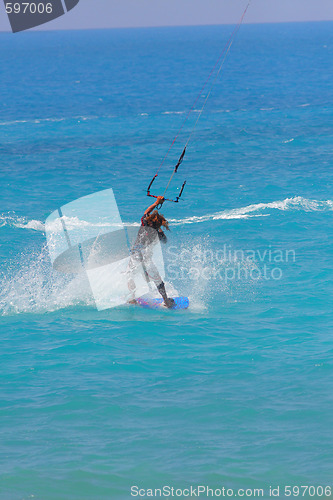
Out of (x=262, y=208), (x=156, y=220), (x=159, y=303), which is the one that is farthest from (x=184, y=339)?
(x=262, y=208)

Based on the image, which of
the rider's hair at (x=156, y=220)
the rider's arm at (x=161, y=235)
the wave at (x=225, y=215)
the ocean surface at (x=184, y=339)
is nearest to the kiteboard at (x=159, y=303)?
the ocean surface at (x=184, y=339)

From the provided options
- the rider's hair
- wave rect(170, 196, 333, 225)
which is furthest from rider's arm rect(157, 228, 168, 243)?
wave rect(170, 196, 333, 225)

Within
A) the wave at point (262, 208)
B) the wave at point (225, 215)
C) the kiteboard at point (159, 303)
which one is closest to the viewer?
the kiteboard at point (159, 303)

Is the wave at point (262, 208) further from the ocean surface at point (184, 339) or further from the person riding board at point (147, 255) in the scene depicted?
the person riding board at point (147, 255)

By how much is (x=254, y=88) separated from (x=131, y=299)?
64132 mm

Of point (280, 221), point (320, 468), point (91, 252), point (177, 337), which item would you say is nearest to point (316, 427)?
point (320, 468)

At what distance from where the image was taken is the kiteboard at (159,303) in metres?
19.5

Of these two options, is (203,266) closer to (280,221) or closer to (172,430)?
(280,221)

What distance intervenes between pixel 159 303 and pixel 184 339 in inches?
91.1

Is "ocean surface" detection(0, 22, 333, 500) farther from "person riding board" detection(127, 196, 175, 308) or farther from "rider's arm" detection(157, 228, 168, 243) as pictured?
"rider's arm" detection(157, 228, 168, 243)

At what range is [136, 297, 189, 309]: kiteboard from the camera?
1948 centimetres

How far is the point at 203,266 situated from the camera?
75.2ft

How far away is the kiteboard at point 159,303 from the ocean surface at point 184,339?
1.12 ft

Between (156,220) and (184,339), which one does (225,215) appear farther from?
(184,339)
